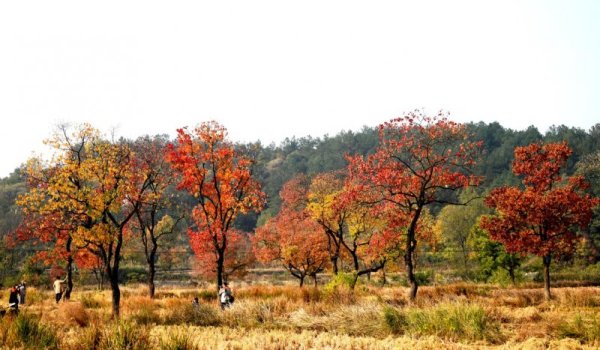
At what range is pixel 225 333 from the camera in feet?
44.5

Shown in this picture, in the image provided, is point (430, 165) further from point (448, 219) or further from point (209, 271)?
point (448, 219)

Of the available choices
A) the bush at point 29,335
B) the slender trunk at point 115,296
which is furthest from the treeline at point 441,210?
the bush at point 29,335

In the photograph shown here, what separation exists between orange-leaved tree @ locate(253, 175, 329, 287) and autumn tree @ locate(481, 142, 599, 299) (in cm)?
1913

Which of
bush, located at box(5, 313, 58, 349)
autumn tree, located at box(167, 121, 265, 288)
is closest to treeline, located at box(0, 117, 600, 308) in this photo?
autumn tree, located at box(167, 121, 265, 288)

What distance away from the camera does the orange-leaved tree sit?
43.5m

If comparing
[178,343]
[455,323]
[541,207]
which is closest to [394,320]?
[455,323]

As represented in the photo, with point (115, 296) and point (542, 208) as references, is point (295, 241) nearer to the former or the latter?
point (542, 208)

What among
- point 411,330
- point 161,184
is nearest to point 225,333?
point 411,330

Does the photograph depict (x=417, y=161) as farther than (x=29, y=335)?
Yes

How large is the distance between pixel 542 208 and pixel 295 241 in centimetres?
2354

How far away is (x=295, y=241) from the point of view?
4400 centimetres

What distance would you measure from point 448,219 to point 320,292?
198ft

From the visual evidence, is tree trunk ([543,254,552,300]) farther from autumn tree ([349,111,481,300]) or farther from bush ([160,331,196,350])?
bush ([160,331,196,350])

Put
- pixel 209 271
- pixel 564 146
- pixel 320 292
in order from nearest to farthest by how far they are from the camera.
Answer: pixel 320 292
pixel 564 146
pixel 209 271
